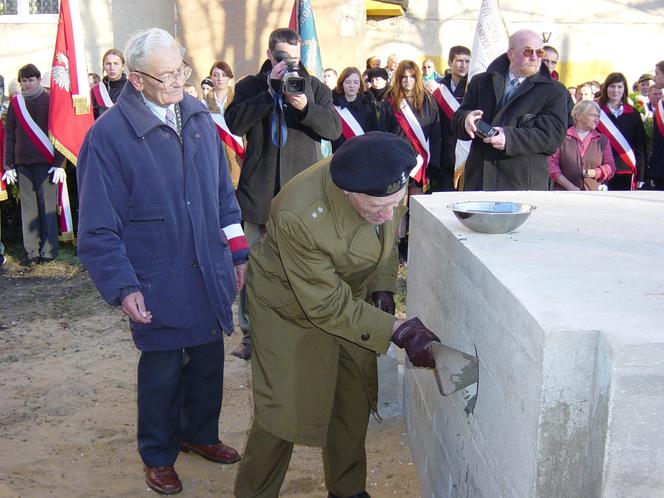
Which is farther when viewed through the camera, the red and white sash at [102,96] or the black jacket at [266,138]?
the red and white sash at [102,96]

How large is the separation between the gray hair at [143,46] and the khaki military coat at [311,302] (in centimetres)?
82

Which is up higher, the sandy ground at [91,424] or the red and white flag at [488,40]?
the red and white flag at [488,40]

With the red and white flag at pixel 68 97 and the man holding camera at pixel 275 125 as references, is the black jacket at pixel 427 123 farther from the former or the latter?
the red and white flag at pixel 68 97

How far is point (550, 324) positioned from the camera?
1.84m

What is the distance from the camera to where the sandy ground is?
11.7 feet

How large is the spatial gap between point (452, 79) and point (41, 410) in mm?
5306

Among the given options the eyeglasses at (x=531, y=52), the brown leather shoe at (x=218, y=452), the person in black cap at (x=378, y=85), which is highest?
the eyeglasses at (x=531, y=52)

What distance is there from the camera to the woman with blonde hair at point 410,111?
7.35 metres

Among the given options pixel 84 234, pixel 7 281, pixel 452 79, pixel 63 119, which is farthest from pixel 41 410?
pixel 452 79

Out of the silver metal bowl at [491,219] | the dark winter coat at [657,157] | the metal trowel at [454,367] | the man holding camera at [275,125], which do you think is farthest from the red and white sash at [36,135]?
the metal trowel at [454,367]

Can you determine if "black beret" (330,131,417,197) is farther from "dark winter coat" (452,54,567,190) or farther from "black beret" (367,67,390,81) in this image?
"black beret" (367,67,390,81)

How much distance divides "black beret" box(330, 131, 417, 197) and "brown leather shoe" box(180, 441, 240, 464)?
1813 mm

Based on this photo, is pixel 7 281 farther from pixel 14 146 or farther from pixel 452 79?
pixel 452 79

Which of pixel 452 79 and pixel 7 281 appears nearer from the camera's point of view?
pixel 7 281
